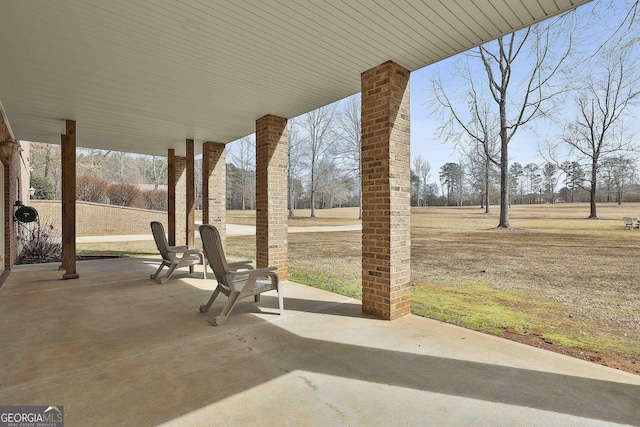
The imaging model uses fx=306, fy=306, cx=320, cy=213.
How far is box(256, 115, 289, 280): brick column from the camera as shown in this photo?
225 inches

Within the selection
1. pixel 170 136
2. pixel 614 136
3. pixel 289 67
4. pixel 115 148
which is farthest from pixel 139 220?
pixel 614 136

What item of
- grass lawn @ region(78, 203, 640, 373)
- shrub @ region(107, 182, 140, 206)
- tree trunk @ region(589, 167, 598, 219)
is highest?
shrub @ region(107, 182, 140, 206)

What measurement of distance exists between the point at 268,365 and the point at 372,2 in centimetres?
323

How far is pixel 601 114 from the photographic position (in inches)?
326

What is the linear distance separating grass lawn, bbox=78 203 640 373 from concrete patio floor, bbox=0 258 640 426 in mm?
1107

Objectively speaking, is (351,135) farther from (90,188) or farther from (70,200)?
(90,188)

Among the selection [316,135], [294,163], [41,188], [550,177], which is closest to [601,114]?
[550,177]

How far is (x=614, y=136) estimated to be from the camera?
26.1ft

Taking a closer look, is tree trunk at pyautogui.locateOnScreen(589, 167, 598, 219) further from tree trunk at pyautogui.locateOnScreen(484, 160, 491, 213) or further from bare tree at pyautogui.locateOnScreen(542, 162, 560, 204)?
tree trunk at pyautogui.locateOnScreen(484, 160, 491, 213)

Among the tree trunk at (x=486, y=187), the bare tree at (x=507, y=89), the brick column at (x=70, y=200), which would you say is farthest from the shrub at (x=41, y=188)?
the tree trunk at (x=486, y=187)

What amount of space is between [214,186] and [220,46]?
17.0 feet

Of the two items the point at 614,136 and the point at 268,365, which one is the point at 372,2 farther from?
the point at 614,136

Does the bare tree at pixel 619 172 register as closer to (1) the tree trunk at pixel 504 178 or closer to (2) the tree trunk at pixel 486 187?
(1) the tree trunk at pixel 504 178

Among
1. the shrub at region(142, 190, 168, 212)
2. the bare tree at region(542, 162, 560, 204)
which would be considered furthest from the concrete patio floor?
the shrub at region(142, 190, 168, 212)
